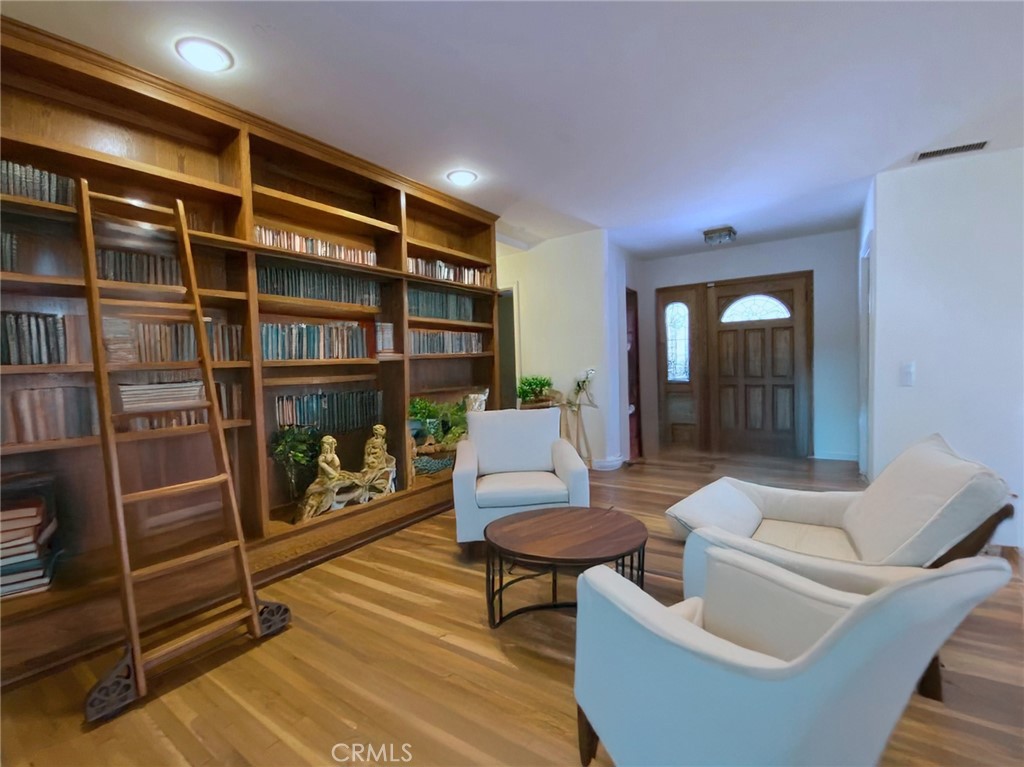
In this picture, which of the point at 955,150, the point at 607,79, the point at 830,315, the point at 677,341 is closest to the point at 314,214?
the point at 607,79

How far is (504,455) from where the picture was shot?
10.2 ft

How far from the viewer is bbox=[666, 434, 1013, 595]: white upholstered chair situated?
134 centimetres

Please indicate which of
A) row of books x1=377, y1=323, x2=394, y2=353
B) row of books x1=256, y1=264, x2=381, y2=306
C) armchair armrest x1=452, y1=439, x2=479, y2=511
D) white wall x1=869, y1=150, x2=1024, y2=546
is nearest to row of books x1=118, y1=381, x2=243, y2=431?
row of books x1=256, y1=264, x2=381, y2=306

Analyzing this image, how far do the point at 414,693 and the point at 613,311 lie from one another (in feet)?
13.5

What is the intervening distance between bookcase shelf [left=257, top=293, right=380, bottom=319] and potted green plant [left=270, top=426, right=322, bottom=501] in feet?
2.59

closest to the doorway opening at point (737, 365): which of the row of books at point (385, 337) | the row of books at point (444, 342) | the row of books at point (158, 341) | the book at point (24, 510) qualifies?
the row of books at point (444, 342)

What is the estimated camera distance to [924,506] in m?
1.47

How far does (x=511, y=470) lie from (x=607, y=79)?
2.30 metres

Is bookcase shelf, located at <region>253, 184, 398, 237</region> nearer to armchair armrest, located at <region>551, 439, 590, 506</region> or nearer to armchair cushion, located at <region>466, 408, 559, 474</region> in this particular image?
armchair cushion, located at <region>466, 408, 559, 474</region>

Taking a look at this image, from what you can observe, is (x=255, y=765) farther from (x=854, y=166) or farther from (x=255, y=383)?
(x=854, y=166)

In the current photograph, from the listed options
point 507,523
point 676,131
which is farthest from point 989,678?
point 676,131

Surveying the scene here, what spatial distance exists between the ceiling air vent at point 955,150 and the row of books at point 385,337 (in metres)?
3.86

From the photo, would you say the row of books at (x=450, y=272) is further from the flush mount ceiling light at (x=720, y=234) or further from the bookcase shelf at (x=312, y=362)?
the flush mount ceiling light at (x=720, y=234)

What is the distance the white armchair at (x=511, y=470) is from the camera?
2.62 meters
